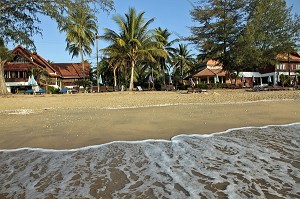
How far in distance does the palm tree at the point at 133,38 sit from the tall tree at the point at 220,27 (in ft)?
14.6

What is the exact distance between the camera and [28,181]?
109 inches

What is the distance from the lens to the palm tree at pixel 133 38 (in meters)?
27.4

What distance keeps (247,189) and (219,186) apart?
25 centimetres

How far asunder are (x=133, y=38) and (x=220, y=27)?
883 cm

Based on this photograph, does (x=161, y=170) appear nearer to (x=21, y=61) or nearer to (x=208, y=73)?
(x=208, y=73)

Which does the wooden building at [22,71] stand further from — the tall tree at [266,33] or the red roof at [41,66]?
the tall tree at [266,33]

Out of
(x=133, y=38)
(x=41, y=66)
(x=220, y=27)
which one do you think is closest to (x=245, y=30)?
(x=220, y=27)

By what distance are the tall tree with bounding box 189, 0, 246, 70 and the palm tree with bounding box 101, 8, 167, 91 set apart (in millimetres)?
4465

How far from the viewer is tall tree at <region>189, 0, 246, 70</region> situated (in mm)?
25938

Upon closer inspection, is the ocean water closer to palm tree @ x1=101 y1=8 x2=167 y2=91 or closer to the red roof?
palm tree @ x1=101 y1=8 x2=167 y2=91

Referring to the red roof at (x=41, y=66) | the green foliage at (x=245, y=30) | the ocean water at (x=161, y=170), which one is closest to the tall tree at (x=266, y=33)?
the green foliage at (x=245, y=30)

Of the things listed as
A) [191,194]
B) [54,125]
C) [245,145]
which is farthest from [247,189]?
[54,125]

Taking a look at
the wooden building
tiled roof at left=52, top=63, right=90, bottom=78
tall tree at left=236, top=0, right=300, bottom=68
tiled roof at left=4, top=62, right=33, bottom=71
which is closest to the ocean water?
tall tree at left=236, top=0, right=300, bottom=68

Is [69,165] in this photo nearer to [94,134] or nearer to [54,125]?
[94,134]
